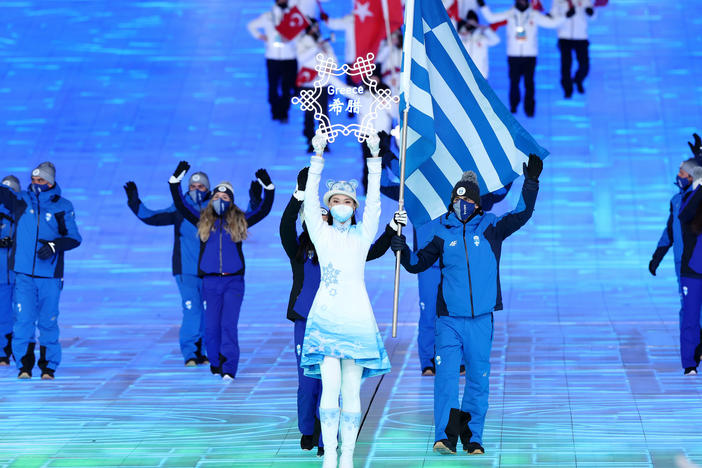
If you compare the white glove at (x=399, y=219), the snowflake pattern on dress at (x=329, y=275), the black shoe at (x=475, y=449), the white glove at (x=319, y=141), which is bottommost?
the black shoe at (x=475, y=449)

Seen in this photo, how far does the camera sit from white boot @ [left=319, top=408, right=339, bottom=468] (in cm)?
761

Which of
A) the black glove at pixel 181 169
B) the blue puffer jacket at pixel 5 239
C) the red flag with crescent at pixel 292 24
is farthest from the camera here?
the red flag with crescent at pixel 292 24

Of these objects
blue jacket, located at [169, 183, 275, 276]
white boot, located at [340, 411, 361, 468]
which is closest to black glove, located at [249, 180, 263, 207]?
blue jacket, located at [169, 183, 275, 276]

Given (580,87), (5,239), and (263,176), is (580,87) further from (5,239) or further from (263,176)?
(5,239)

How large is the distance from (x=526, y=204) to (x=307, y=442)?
2.05 metres

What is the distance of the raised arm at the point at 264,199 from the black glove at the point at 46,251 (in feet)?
5.34

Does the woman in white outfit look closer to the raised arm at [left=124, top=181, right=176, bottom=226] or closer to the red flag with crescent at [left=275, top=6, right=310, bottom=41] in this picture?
the raised arm at [left=124, top=181, right=176, bottom=226]

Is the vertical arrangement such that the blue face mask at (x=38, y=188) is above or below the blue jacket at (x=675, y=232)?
above

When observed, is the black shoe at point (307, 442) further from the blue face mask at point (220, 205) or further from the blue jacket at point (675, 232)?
the blue jacket at point (675, 232)

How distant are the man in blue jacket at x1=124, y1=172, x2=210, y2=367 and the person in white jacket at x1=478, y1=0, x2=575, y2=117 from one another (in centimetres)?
918

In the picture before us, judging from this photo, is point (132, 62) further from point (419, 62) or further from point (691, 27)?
point (419, 62)

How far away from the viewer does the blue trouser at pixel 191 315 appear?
1145 centimetres

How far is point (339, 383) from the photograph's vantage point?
7.68m

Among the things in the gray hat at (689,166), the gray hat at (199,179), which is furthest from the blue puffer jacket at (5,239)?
the gray hat at (689,166)
